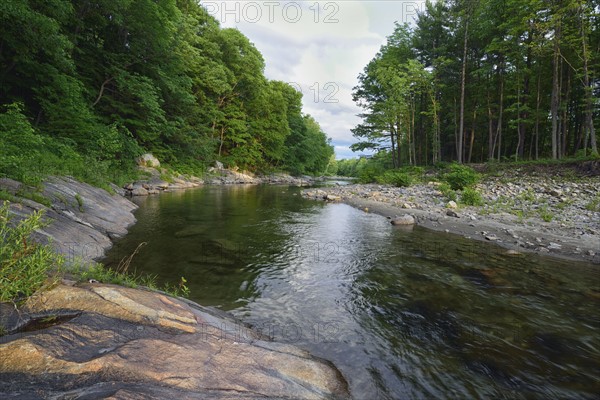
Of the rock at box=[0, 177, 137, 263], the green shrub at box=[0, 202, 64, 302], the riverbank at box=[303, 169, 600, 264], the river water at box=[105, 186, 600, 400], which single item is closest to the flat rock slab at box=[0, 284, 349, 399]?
the green shrub at box=[0, 202, 64, 302]

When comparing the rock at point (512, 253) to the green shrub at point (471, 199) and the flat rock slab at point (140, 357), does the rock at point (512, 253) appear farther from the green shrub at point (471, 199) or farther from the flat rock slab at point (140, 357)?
Result: the flat rock slab at point (140, 357)

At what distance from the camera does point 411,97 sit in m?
33.5

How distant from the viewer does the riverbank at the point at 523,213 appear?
338 inches

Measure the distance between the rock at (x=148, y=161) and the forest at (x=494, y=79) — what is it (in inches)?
1012

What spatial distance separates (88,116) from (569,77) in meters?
37.8

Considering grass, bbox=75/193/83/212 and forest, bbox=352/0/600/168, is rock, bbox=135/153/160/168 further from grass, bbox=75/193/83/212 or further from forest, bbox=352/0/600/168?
forest, bbox=352/0/600/168

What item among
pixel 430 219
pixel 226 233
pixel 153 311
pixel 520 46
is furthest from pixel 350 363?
pixel 520 46

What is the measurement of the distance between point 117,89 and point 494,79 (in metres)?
36.4

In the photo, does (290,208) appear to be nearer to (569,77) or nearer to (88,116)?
(88,116)

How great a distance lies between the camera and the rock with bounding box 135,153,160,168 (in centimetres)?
2347

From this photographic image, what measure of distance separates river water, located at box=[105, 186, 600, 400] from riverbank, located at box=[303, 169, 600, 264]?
111 centimetres

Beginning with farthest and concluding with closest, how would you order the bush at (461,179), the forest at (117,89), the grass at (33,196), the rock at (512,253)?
the bush at (461,179)
the forest at (117,89)
the rock at (512,253)
the grass at (33,196)

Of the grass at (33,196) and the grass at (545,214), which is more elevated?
the grass at (33,196)

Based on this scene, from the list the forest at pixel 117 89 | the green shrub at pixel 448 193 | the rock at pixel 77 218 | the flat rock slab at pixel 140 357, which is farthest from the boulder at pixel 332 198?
the flat rock slab at pixel 140 357
